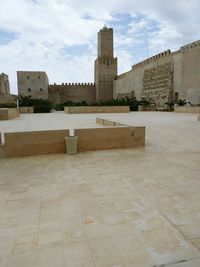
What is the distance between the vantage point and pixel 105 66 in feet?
117

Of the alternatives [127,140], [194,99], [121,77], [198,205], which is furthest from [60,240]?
[121,77]

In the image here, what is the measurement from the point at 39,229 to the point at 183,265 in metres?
1.06

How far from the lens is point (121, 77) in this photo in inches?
1366

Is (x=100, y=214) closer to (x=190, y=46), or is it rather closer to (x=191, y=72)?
(x=191, y=72)

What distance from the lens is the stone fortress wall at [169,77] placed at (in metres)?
20.2

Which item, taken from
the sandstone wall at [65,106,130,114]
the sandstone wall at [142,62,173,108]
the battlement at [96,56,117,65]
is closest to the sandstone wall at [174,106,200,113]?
the sandstone wall at [65,106,130,114]

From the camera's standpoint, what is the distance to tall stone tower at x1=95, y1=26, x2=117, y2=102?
34.0 m

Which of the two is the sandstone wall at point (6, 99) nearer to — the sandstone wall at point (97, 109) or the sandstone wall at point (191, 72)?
the sandstone wall at point (97, 109)

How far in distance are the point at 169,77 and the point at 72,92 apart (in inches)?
690

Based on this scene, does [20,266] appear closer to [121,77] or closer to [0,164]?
[0,164]

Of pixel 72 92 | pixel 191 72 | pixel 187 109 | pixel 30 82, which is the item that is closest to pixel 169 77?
pixel 191 72

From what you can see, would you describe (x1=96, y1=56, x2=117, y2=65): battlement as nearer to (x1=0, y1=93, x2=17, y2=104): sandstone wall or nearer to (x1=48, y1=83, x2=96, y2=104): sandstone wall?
(x1=48, y1=83, x2=96, y2=104): sandstone wall

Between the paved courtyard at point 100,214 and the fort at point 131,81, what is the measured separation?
1842cm

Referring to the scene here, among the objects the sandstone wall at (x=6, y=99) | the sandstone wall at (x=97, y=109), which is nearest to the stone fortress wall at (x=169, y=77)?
the sandstone wall at (x=97, y=109)
